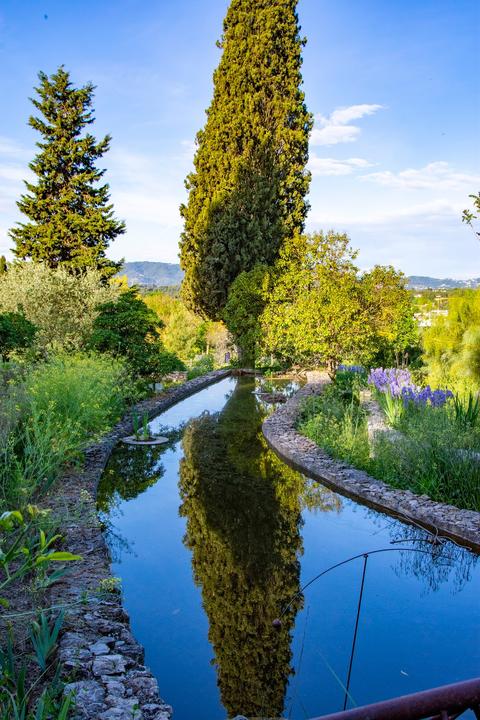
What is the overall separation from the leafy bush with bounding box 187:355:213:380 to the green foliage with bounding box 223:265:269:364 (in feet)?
4.47

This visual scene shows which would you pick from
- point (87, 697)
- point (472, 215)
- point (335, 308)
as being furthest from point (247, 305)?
point (87, 697)

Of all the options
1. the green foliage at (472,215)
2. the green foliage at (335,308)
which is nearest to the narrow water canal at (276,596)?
the green foliage at (472,215)

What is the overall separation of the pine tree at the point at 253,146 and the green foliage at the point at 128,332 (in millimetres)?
6746

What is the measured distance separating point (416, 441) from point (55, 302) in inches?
365

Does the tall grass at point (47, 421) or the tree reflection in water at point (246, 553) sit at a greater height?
the tall grass at point (47, 421)

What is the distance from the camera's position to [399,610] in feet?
10.5

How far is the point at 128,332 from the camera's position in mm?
10188

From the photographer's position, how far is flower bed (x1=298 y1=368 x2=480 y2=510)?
4.88 m

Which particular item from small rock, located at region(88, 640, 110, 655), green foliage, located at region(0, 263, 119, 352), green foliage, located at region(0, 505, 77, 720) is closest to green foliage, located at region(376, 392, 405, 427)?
small rock, located at region(88, 640, 110, 655)

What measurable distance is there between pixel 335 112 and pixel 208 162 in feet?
14.0

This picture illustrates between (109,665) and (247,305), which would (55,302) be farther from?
(109,665)

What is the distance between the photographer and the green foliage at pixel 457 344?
7.51 metres

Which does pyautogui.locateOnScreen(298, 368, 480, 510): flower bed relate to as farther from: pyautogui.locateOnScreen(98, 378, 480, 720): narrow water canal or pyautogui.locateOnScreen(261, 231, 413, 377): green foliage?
pyautogui.locateOnScreen(261, 231, 413, 377): green foliage

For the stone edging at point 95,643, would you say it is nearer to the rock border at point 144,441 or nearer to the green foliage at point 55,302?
the rock border at point 144,441
